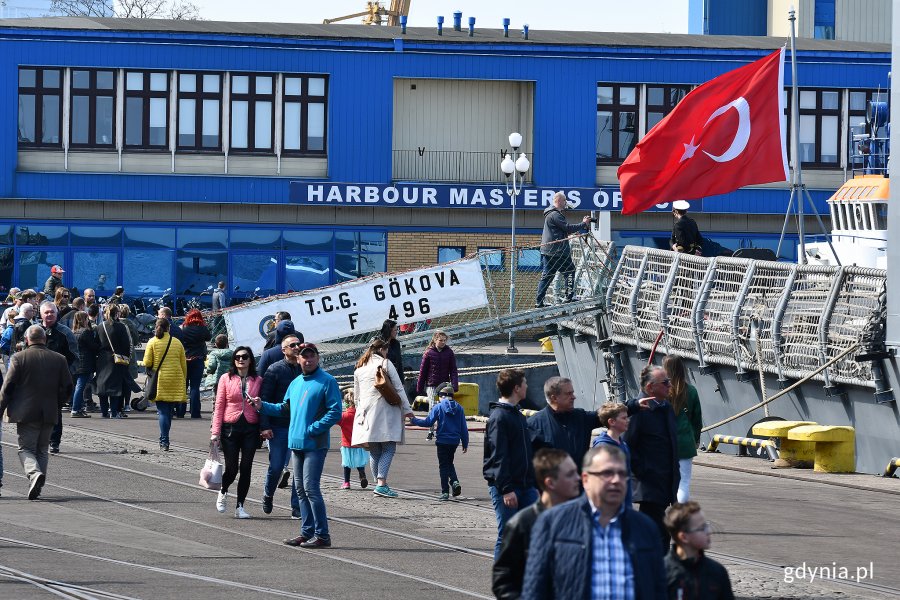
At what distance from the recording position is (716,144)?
23.8 meters

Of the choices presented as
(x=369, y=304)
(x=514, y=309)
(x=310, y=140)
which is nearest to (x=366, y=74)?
(x=310, y=140)

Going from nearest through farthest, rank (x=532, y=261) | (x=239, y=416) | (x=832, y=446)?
(x=239, y=416) → (x=832, y=446) → (x=532, y=261)

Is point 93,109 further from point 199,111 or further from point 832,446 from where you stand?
point 832,446

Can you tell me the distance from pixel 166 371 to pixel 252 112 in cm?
2296

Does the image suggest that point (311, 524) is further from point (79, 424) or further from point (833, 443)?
point (79, 424)

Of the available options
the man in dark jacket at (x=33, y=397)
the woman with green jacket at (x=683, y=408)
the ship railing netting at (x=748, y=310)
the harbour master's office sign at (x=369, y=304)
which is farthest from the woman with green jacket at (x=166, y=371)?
the woman with green jacket at (x=683, y=408)

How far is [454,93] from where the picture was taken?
43.7 meters

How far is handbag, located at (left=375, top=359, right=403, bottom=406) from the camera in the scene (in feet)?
49.9

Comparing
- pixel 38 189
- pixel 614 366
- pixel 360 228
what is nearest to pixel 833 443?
pixel 614 366

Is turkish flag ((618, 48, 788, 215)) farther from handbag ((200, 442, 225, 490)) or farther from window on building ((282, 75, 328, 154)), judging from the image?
window on building ((282, 75, 328, 154))

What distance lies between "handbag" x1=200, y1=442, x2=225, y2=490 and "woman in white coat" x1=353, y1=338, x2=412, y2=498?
81.5 inches

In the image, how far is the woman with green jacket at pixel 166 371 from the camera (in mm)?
19438

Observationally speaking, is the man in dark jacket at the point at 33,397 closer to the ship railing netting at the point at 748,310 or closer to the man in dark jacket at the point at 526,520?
the man in dark jacket at the point at 526,520

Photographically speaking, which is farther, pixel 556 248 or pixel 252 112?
pixel 252 112
